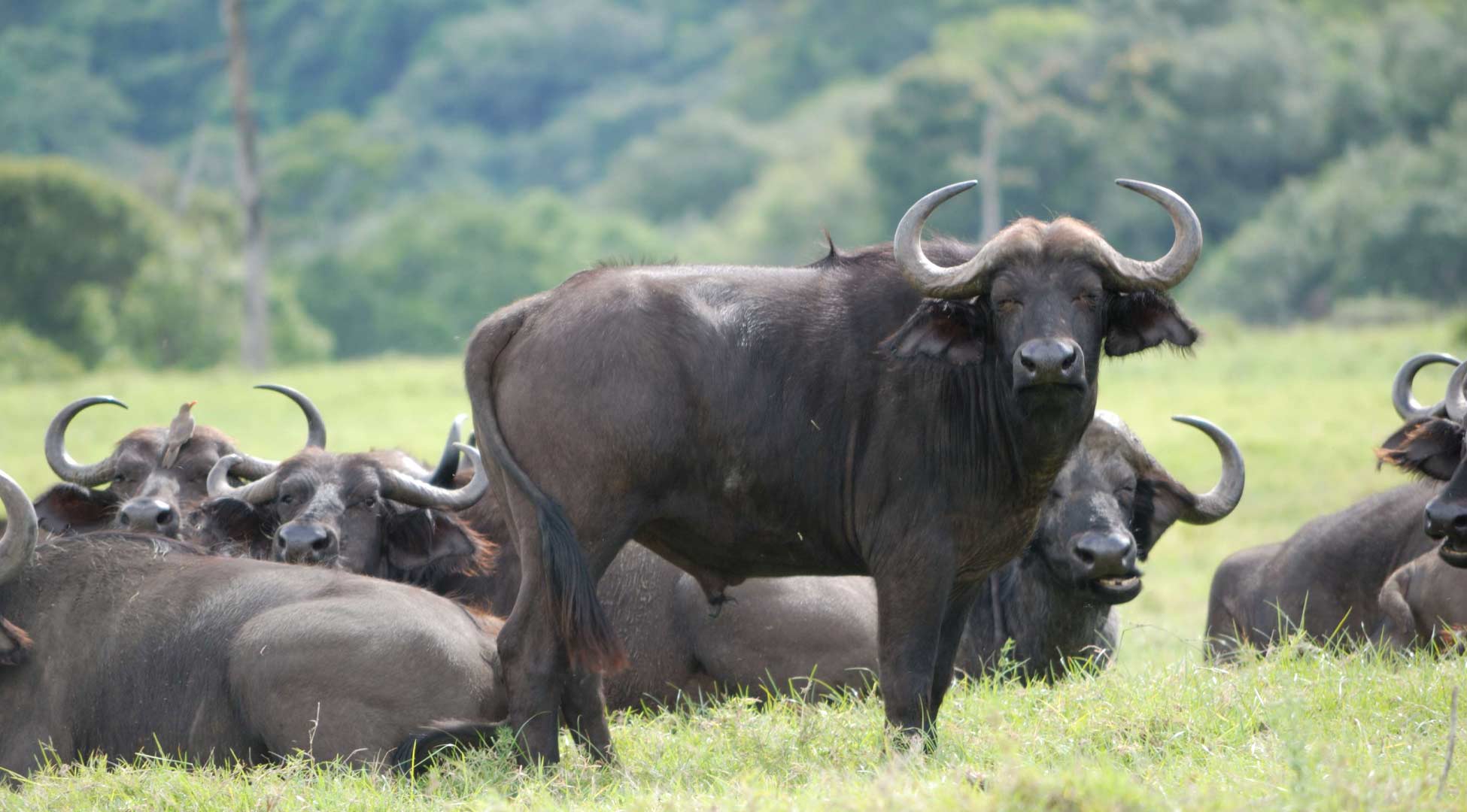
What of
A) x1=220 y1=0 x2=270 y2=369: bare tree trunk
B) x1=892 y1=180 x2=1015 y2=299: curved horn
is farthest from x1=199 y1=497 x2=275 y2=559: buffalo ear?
x1=220 y1=0 x2=270 y2=369: bare tree trunk

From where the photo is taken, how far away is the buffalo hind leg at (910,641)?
5859 mm

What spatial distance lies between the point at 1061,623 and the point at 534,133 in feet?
276

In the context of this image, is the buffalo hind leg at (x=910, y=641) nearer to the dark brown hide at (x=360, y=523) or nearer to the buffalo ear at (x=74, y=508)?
the dark brown hide at (x=360, y=523)

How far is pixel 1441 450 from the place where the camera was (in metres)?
7.90

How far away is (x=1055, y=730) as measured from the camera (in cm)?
598

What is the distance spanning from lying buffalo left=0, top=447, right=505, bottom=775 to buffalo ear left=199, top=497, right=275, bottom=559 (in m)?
0.92

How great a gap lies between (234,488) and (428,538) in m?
1.40

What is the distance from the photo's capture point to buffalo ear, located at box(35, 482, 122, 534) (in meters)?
8.46

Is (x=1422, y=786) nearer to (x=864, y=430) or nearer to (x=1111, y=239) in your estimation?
(x=864, y=430)

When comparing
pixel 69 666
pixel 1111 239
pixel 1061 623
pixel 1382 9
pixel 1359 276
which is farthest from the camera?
pixel 1382 9

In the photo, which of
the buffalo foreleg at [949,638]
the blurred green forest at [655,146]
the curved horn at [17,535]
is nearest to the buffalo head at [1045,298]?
the buffalo foreleg at [949,638]

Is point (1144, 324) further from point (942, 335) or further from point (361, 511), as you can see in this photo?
point (361, 511)

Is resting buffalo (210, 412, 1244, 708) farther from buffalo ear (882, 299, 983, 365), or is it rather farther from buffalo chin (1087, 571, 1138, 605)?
buffalo ear (882, 299, 983, 365)

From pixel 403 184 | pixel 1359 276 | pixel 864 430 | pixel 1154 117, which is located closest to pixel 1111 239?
pixel 1154 117
